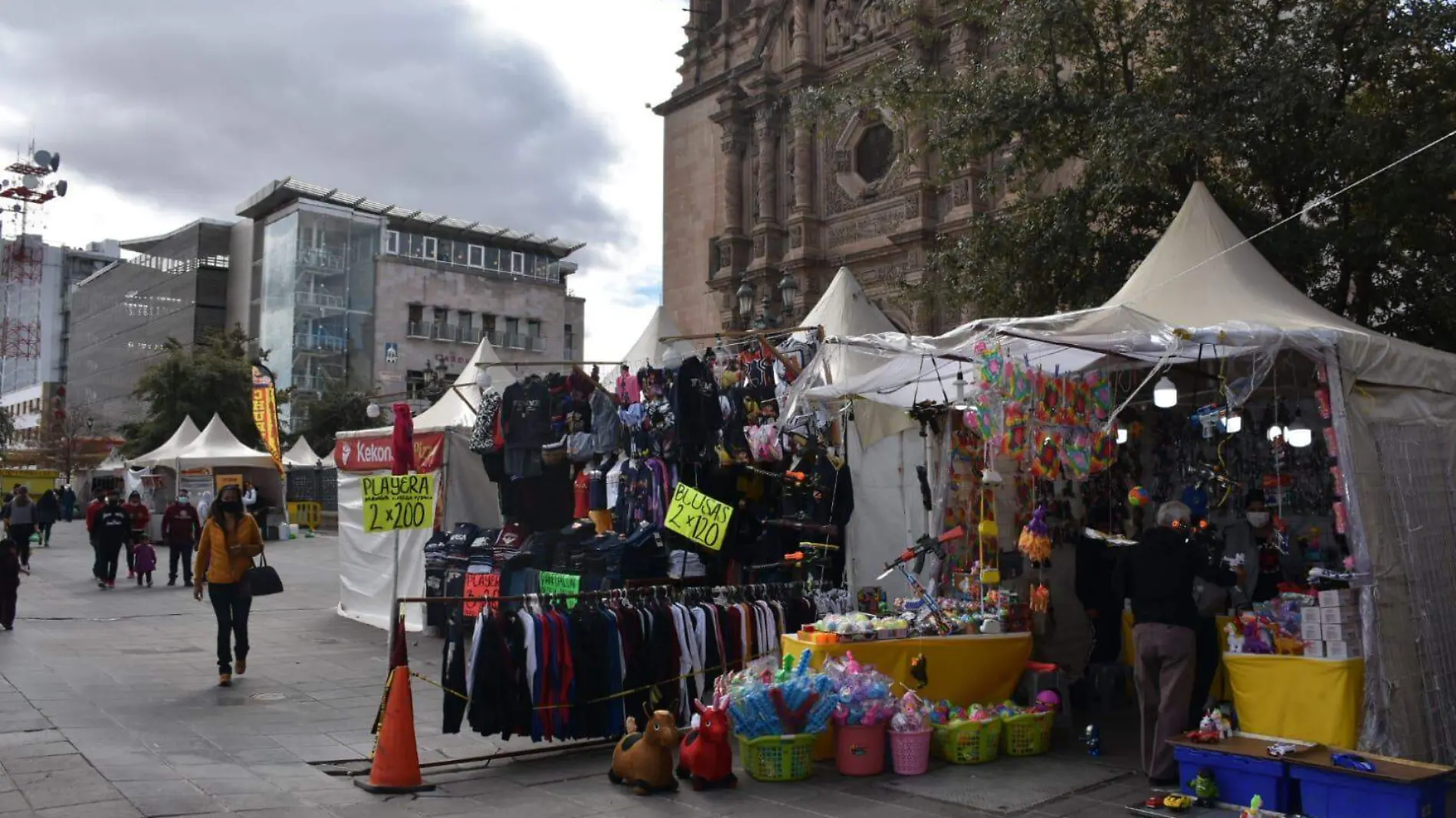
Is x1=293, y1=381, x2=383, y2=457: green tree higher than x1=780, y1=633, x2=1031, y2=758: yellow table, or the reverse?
x1=293, y1=381, x2=383, y2=457: green tree

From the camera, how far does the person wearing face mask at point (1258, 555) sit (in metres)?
7.95

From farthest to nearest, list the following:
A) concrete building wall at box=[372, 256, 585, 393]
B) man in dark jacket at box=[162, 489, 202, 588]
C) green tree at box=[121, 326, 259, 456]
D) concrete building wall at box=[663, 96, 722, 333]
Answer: concrete building wall at box=[372, 256, 585, 393], green tree at box=[121, 326, 259, 456], concrete building wall at box=[663, 96, 722, 333], man in dark jacket at box=[162, 489, 202, 588]

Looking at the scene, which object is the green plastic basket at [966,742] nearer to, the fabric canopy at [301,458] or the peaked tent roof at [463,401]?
the peaked tent roof at [463,401]

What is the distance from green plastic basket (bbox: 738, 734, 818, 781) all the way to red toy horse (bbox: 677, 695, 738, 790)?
16 cm

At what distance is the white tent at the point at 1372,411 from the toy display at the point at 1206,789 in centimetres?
92

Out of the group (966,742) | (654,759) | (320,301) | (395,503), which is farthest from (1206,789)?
(320,301)

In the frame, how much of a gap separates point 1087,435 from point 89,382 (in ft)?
260

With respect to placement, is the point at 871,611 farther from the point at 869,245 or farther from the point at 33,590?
the point at 869,245

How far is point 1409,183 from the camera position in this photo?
33.4 ft

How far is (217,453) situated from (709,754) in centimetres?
2500

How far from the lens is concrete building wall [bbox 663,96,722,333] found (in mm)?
29062

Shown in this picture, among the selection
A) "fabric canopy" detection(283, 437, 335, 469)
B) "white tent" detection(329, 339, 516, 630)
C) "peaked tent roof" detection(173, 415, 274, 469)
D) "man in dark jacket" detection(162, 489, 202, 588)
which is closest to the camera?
"white tent" detection(329, 339, 516, 630)

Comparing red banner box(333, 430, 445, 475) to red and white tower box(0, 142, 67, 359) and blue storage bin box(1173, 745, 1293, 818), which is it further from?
red and white tower box(0, 142, 67, 359)

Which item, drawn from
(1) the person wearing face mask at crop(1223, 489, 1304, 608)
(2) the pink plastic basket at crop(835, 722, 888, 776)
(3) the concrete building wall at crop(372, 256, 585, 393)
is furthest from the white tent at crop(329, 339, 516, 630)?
(3) the concrete building wall at crop(372, 256, 585, 393)
